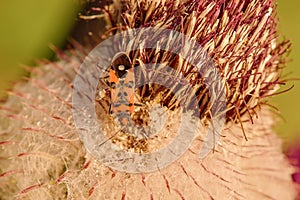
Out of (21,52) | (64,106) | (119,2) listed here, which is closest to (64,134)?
(64,106)

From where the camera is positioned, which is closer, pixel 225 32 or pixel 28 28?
pixel 225 32

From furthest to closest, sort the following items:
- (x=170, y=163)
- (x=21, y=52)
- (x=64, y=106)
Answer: (x=21, y=52) < (x=64, y=106) < (x=170, y=163)

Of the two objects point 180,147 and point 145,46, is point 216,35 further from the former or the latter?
point 180,147

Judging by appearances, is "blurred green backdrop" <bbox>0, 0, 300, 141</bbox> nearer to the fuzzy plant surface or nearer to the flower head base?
the fuzzy plant surface

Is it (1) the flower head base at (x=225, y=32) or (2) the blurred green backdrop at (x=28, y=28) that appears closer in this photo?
(1) the flower head base at (x=225, y=32)

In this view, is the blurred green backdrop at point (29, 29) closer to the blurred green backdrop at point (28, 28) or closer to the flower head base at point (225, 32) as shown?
the blurred green backdrop at point (28, 28)

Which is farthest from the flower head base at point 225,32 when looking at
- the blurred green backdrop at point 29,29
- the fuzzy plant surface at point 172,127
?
the blurred green backdrop at point 29,29

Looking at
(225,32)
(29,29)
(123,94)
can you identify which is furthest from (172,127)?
(29,29)

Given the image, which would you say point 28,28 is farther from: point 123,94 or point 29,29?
point 123,94
